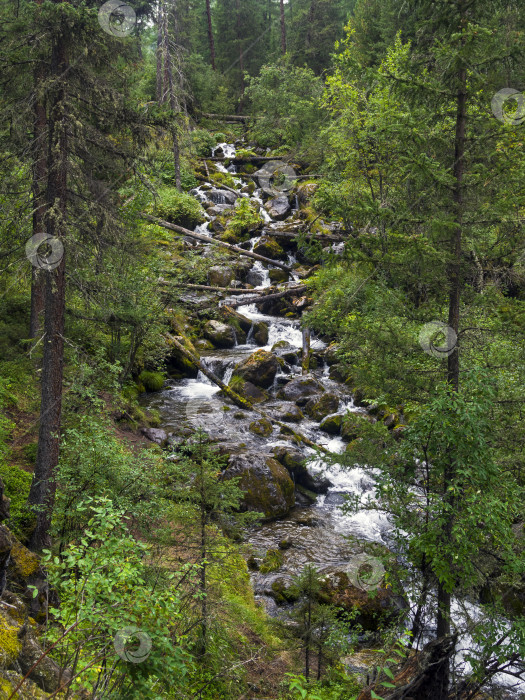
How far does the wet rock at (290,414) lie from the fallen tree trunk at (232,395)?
35cm

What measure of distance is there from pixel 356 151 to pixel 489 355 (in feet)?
37.4

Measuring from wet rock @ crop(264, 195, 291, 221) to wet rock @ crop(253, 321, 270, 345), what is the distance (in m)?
9.94

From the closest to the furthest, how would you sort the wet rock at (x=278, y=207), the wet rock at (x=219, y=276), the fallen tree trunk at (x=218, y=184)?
the wet rock at (x=219, y=276), the wet rock at (x=278, y=207), the fallen tree trunk at (x=218, y=184)

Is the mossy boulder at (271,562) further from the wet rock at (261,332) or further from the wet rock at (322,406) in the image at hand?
the wet rock at (261,332)

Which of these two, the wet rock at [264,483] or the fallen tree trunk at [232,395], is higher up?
the fallen tree trunk at [232,395]

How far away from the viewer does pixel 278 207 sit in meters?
30.0

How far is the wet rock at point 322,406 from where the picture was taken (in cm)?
1702


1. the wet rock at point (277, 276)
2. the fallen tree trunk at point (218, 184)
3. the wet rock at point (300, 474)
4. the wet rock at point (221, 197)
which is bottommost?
the wet rock at point (300, 474)

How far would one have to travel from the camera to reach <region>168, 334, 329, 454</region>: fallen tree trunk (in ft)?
50.9

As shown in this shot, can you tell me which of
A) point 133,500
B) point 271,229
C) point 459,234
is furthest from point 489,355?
point 271,229

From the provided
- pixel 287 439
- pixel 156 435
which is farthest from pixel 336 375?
pixel 156 435

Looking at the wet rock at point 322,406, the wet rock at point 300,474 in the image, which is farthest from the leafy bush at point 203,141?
the wet rock at point 300,474

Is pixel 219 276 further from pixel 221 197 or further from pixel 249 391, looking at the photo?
pixel 221 197

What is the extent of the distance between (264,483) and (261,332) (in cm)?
1030
